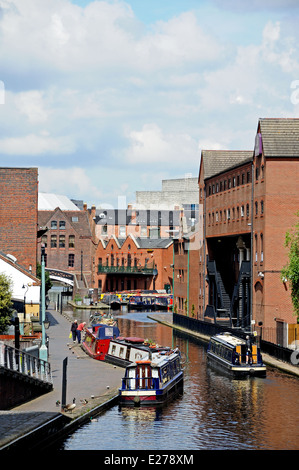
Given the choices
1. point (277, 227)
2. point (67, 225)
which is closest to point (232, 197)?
point (277, 227)

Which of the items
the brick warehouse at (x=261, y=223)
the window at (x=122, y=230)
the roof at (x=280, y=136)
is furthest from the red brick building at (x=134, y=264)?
the roof at (x=280, y=136)

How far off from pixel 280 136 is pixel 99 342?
2235 centimetres

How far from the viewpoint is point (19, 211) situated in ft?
257

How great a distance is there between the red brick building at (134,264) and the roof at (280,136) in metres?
70.1

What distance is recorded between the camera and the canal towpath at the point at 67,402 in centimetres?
2434

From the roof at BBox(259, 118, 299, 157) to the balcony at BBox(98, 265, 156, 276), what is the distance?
74493 mm

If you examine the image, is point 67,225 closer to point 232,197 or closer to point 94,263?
point 94,263

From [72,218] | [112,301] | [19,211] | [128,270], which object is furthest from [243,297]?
[72,218]

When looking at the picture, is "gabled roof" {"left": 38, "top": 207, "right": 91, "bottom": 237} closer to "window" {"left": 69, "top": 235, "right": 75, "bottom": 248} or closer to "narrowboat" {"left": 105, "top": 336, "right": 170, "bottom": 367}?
"window" {"left": 69, "top": 235, "right": 75, "bottom": 248}

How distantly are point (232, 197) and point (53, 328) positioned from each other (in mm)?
20230

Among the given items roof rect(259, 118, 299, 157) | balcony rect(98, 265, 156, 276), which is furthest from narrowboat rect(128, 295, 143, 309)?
roof rect(259, 118, 299, 157)

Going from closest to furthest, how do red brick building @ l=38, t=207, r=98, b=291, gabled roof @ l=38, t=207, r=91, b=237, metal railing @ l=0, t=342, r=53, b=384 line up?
metal railing @ l=0, t=342, r=53, b=384, red brick building @ l=38, t=207, r=98, b=291, gabled roof @ l=38, t=207, r=91, b=237

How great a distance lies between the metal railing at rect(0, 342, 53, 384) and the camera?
1170 inches
